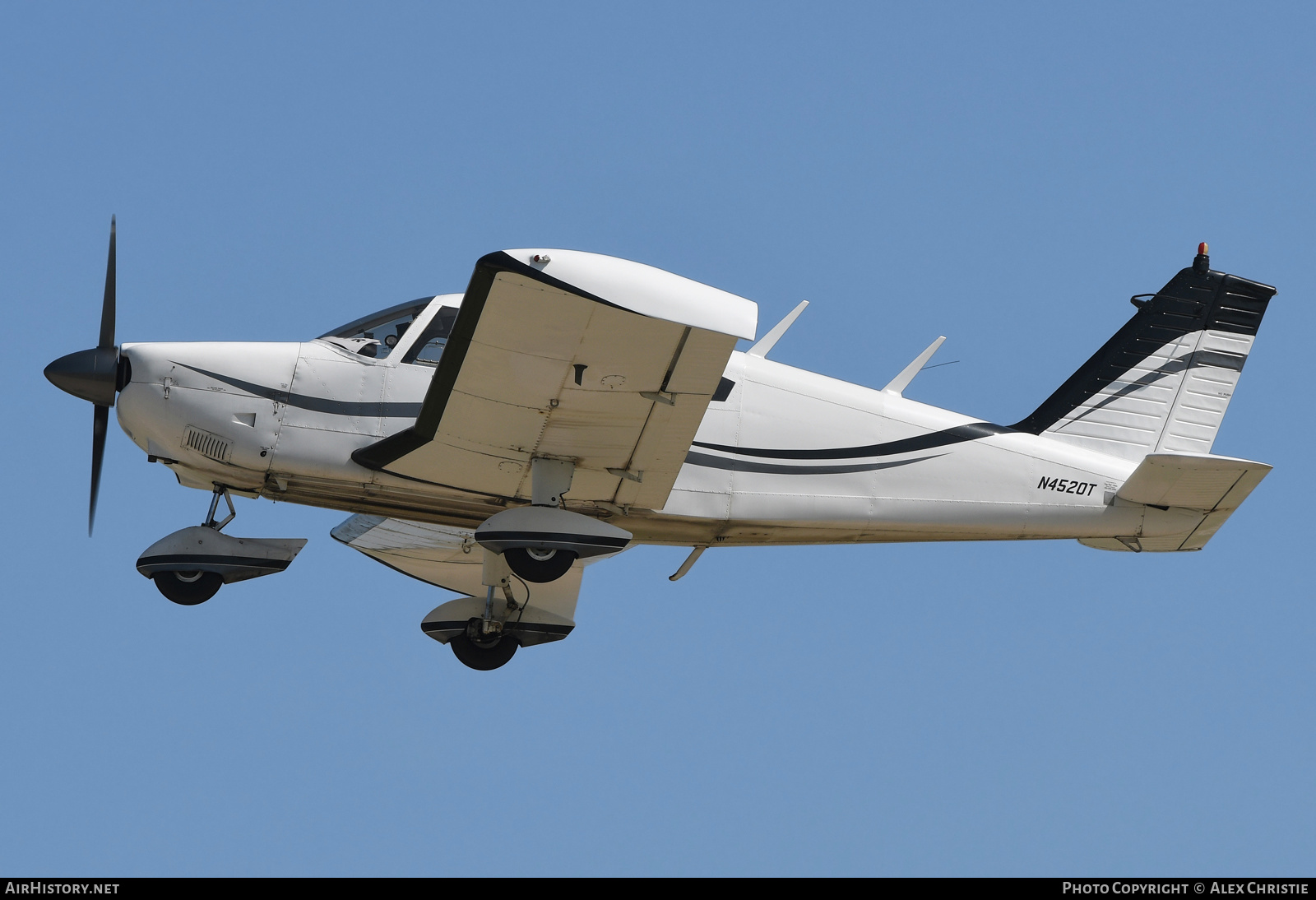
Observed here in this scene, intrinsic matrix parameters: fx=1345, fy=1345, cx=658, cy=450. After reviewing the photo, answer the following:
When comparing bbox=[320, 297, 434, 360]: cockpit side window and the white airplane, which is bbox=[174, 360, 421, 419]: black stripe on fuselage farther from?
bbox=[320, 297, 434, 360]: cockpit side window

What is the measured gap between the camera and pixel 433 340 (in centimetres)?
1026

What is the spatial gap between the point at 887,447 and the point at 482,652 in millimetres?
3952

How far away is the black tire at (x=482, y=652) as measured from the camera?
38.8 feet

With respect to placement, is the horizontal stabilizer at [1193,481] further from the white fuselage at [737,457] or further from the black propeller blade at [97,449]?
the black propeller blade at [97,449]

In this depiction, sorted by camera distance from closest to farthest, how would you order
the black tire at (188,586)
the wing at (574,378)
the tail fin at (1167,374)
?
1. the wing at (574,378)
2. the black tire at (188,586)
3. the tail fin at (1167,374)

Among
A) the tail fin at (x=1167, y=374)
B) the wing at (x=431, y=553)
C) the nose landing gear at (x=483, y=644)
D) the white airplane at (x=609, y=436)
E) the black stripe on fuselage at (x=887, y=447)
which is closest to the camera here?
the white airplane at (x=609, y=436)

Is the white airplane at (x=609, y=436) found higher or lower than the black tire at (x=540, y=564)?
higher

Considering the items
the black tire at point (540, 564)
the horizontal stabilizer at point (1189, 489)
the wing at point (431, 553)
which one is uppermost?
the horizontal stabilizer at point (1189, 489)

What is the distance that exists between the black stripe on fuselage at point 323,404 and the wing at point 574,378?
9.9 inches

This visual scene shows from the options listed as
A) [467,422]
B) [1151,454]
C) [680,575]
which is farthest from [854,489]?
[467,422]

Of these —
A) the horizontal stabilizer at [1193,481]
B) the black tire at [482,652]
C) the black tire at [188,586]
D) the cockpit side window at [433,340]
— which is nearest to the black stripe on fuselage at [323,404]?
the cockpit side window at [433,340]

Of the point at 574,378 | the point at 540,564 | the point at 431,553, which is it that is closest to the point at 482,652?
the point at 431,553

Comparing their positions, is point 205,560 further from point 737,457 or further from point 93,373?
point 737,457

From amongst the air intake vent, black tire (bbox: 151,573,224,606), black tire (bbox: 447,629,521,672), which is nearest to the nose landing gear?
black tire (bbox: 447,629,521,672)
